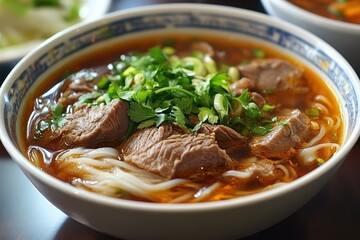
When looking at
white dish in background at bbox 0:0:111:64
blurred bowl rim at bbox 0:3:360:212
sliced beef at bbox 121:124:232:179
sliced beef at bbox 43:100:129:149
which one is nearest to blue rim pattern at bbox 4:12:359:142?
blurred bowl rim at bbox 0:3:360:212

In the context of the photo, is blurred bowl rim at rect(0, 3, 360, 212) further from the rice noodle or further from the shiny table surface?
the shiny table surface

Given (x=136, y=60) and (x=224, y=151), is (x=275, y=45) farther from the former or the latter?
(x=224, y=151)

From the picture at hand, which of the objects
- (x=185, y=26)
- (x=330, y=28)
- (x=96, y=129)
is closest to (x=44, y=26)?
(x=185, y=26)

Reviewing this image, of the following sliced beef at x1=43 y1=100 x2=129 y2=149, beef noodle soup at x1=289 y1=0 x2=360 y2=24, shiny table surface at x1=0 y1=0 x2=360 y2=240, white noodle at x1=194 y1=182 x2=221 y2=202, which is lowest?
shiny table surface at x1=0 y1=0 x2=360 y2=240

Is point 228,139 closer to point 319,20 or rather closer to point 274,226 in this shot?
point 274,226

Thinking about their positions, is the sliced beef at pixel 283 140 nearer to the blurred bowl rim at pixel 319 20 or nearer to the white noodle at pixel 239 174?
the white noodle at pixel 239 174

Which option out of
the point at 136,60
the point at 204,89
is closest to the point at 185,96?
the point at 204,89
